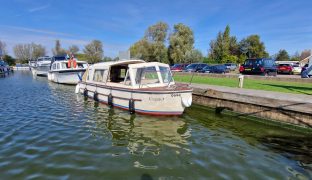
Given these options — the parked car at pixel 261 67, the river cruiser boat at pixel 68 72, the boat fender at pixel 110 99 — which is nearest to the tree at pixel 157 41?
the river cruiser boat at pixel 68 72

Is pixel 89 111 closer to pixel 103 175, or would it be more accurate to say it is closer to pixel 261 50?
pixel 103 175

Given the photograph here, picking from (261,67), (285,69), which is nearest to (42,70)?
(261,67)

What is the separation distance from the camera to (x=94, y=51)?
280 feet

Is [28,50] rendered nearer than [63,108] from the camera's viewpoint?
No

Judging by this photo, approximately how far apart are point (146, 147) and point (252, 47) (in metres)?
71.9

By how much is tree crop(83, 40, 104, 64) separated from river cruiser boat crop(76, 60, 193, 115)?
7341cm

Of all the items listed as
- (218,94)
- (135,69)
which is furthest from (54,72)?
(218,94)

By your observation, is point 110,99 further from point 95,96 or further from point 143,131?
point 143,131

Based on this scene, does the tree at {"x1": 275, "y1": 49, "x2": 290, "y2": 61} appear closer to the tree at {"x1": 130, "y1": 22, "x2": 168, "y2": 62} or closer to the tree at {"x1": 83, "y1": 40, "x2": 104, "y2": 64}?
the tree at {"x1": 130, "y1": 22, "x2": 168, "y2": 62}

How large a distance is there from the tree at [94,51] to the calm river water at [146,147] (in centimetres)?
7623

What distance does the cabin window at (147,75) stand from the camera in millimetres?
11391

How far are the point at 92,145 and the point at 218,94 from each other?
748 centimetres

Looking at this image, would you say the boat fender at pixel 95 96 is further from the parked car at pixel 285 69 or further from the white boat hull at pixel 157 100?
the parked car at pixel 285 69

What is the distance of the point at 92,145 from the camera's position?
717 centimetres
